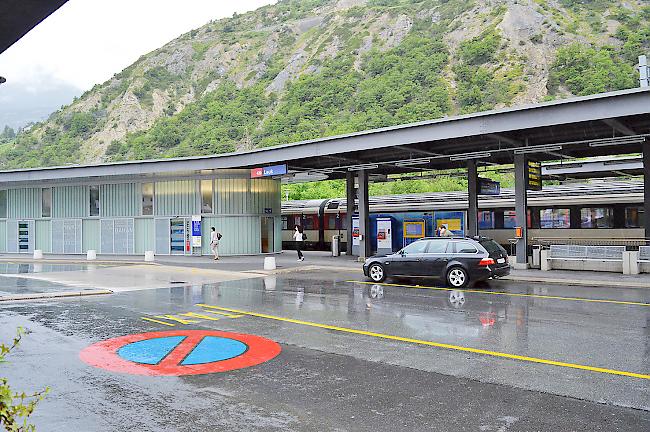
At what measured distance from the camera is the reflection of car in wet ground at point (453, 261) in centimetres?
1667

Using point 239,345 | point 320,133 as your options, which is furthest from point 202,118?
point 239,345

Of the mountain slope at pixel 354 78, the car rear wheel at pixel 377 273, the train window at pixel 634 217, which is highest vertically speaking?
the mountain slope at pixel 354 78

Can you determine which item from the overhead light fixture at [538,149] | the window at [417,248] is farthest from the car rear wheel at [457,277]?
the overhead light fixture at [538,149]

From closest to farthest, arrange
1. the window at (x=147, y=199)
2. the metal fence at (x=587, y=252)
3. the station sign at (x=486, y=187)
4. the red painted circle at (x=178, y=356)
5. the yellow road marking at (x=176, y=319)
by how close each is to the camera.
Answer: the red painted circle at (x=178, y=356) < the yellow road marking at (x=176, y=319) < the metal fence at (x=587, y=252) < the station sign at (x=486, y=187) < the window at (x=147, y=199)

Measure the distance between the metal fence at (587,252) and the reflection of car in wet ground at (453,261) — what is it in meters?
5.31

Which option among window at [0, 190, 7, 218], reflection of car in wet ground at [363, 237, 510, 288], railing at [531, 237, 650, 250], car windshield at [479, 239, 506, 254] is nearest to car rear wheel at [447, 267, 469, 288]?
reflection of car in wet ground at [363, 237, 510, 288]

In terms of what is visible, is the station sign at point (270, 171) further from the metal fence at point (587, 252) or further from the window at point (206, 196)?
the metal fence at point (587, 252)

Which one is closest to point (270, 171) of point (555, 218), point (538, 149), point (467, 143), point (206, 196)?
point (206, 196)

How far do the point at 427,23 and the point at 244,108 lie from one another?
167ft

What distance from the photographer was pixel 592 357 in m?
8.29

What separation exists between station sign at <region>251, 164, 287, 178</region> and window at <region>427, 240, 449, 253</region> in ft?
36.7

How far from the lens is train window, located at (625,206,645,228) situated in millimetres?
24141

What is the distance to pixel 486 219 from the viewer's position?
28.5 metres

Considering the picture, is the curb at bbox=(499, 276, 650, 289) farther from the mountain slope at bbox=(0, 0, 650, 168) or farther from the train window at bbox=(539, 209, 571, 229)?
the mountain slope at bbox=(0, 0, 650, 168)
